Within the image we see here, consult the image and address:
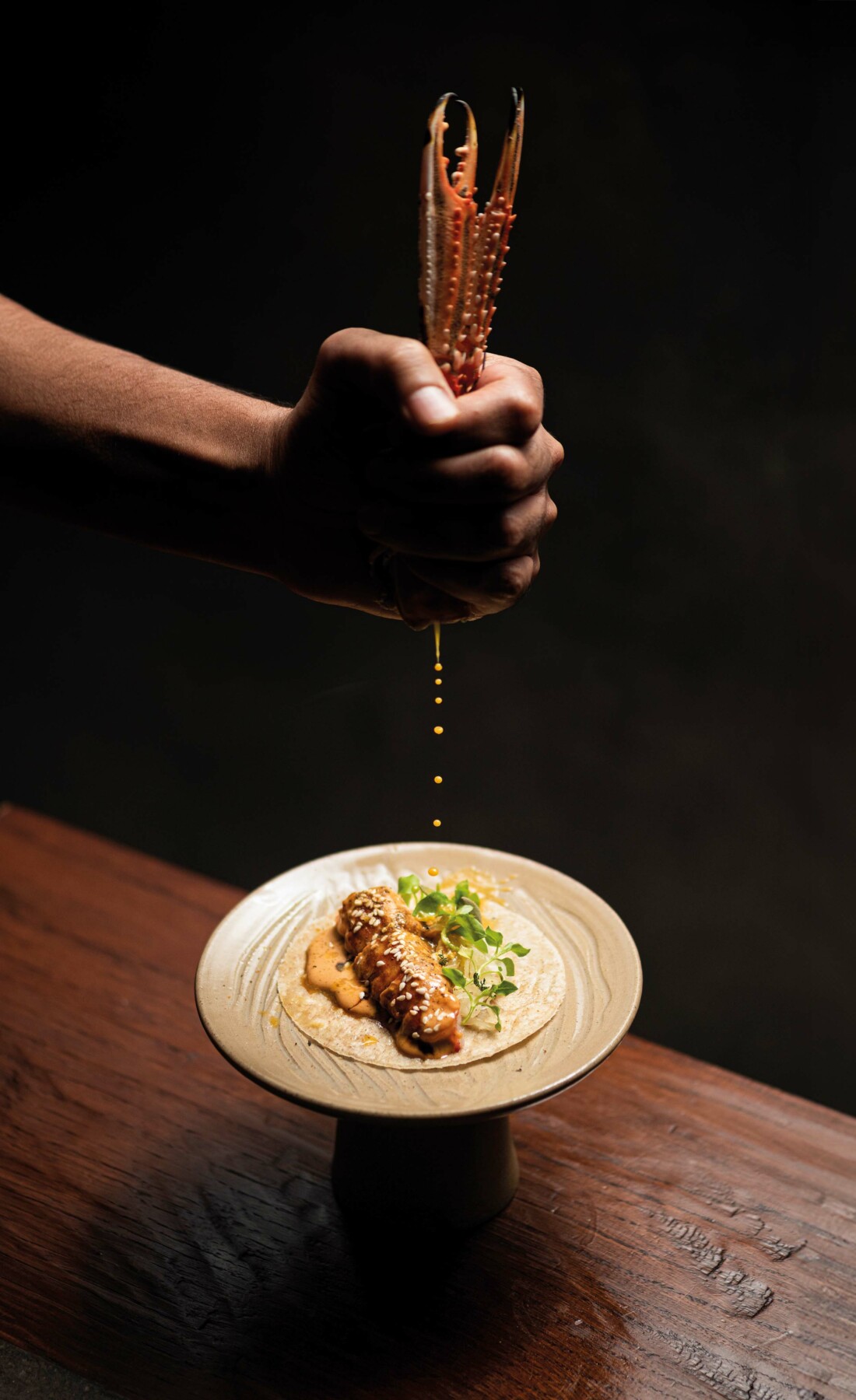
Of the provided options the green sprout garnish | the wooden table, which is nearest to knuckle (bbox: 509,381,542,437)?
the green sprout garnish

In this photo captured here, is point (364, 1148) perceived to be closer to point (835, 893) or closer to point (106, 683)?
point (835, 893)

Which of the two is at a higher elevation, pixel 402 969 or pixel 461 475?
pixel 461 475

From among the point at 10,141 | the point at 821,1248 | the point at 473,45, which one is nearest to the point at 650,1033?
the point at 821,1248

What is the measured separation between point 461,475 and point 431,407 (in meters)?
0.08

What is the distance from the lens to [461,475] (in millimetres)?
944

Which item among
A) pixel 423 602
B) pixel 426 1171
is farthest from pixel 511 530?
pixel 426 1171

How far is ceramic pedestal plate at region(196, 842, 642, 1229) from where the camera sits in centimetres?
92

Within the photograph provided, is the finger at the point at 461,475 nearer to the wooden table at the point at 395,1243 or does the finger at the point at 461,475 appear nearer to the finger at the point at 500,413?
the finger at the point at 500,413

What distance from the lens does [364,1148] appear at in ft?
3.59

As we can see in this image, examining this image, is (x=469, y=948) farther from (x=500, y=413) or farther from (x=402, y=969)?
(x=500, y=413)

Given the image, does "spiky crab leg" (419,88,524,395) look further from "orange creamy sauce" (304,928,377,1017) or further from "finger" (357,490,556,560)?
"orange creamy sauce" (304,928,377,1017)

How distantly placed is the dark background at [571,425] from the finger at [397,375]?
101 cm

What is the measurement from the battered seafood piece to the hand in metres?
0.31

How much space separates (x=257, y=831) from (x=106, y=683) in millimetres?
553
